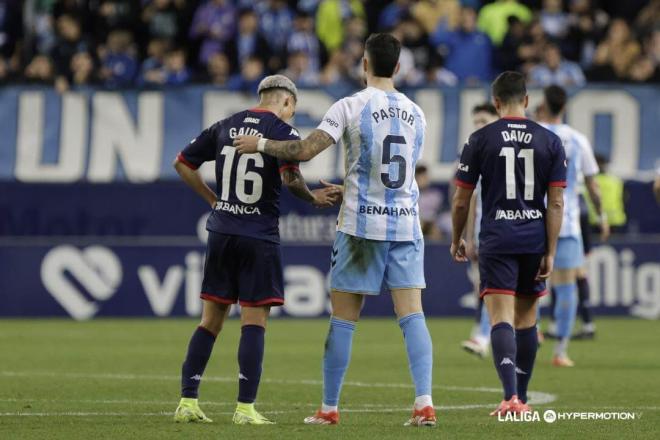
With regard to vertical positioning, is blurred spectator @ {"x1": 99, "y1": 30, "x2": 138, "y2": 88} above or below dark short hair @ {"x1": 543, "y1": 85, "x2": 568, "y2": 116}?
above

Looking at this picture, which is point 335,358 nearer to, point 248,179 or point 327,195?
point 327,195

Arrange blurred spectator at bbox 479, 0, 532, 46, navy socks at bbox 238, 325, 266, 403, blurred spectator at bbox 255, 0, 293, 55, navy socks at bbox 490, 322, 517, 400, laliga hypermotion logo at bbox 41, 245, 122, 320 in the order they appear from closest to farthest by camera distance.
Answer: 1. navy socks at bbox 238, 325, 266, 403
2. navy socks at bbox 490, 322, 517, 400
3. laliga hypermotion logo at bbox 41, 245, 122, 320
4. blurred spectator at bbox 255, 0, 293, 55
5. blurred spectator at bbox 479, 0, 532, 46

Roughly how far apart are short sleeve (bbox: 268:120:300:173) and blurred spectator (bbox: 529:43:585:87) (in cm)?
1276

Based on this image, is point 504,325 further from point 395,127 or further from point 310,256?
point 310,256

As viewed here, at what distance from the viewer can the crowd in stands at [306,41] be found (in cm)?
2175

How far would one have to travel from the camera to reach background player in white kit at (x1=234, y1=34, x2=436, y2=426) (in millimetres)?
8992

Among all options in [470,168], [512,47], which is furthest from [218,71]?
[470,168]

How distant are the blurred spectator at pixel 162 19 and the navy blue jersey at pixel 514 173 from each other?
45.9 ft

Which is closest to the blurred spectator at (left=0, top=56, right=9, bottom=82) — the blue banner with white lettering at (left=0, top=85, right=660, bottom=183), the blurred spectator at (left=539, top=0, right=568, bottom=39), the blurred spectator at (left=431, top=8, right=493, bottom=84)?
the blue banner with white lettering at (left=0, top=85, right=660, bottom=183)

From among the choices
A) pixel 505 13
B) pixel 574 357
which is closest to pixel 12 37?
pixel 505 13

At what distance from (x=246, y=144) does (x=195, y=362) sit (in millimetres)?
1345

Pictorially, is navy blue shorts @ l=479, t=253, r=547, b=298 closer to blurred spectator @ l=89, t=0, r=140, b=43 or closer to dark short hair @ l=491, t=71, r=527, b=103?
dark short hair @ l=491, t=71, r=527, b=103

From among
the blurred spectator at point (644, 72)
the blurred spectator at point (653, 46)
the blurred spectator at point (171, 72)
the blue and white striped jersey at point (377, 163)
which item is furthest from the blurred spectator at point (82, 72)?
the blue and white striped jersey at point (377, 163)

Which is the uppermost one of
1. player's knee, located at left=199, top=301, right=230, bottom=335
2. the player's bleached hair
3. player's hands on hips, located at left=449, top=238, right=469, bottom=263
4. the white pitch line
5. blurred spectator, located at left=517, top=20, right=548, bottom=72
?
blurred spectator, located at left=517, top=20, right=548, bottom=72
